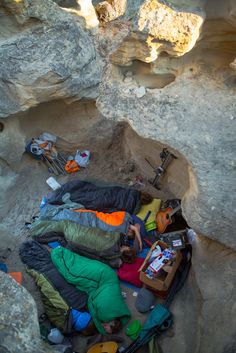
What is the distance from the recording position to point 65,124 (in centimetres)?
624

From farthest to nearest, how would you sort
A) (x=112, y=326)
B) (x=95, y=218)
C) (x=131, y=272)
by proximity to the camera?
(x=95, y=218) < (x=131, y=272) < (x=112, y=326)

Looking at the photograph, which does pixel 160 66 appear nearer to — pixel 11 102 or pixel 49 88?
pixel 49 88

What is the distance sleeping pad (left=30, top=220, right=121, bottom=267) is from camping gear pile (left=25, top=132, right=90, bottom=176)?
1.17 m

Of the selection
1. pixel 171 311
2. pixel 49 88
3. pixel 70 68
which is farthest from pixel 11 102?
pixel 171 311

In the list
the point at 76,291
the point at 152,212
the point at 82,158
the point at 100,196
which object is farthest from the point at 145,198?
the point at 76,291

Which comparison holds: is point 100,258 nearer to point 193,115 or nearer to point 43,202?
point 43,202

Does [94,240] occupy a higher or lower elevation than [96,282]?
higher

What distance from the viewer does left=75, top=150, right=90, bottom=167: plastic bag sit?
6.36m

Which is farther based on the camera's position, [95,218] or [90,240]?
[95,218]

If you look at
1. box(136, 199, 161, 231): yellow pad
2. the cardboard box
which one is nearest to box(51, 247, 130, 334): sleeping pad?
the cardboard box

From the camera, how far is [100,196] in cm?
582

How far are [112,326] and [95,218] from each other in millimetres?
1446

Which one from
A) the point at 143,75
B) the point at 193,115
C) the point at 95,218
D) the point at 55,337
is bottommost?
the point at 55,337

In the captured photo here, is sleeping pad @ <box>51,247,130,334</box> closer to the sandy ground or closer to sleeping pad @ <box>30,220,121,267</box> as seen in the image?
sleeping pad @ <box>30,220,121,267</box>
